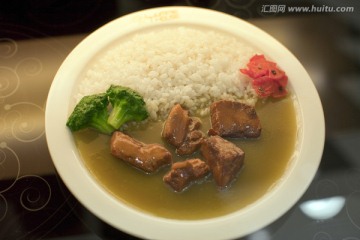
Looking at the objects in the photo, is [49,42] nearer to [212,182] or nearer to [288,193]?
[212,182]

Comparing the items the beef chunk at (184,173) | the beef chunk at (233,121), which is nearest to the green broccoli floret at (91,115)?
the beef chunk at (184,173)

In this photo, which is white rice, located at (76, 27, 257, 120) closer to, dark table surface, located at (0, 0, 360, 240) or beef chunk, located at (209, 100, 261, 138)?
beef chunk, located at (209, 100, 261, 138)

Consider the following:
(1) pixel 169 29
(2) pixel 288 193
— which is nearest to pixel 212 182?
(2) pixel 288 193

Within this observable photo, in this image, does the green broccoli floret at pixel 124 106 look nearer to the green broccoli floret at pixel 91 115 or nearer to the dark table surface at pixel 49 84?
the green broccoli floret at pixel 91 115

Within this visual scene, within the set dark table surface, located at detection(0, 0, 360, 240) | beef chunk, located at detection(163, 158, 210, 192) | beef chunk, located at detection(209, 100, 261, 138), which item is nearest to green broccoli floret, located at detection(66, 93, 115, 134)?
dark table surface, located at detection(0, 0, 360, 240)

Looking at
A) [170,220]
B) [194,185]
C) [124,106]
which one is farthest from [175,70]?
[170,220]
